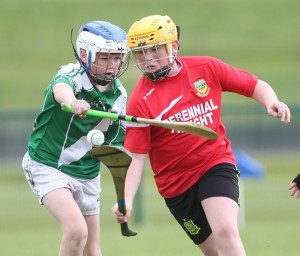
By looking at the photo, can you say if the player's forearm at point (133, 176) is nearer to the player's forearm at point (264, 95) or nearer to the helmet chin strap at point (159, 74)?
the helmet chin strap at point (159, 74)

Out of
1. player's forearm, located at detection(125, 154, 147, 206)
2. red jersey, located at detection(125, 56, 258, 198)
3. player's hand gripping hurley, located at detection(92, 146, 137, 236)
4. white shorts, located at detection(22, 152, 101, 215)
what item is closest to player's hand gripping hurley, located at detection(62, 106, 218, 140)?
player's hand gripping hurley, located at detection(92, 146, 137, 236)

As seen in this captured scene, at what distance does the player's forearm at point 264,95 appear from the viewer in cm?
780

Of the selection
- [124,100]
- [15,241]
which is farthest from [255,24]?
[124,100]

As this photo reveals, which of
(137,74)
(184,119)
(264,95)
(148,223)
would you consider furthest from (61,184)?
(137,74)

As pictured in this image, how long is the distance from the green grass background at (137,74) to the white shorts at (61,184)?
3037mm

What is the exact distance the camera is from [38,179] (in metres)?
8.15

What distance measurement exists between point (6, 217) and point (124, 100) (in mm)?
7347

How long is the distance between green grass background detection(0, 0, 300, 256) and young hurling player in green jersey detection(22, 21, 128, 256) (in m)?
3.26

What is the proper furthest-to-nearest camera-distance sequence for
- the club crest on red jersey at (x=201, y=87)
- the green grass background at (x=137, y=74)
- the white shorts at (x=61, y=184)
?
the green grass background at (x=137, y=74) → the white shorts at (x=61, y=184) → the club crest on red jersey at (x=201, y=87)

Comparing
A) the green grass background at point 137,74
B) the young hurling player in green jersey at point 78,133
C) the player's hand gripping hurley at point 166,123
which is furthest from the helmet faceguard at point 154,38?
the green grass background at point 137,74

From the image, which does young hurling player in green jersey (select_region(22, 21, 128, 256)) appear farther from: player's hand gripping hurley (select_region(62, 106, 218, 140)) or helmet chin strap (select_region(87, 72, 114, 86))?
player's hand gripping hurley (select_region(62, 106, 218, 140))

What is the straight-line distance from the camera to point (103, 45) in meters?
7.98

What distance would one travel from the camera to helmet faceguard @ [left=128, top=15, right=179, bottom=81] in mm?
7734

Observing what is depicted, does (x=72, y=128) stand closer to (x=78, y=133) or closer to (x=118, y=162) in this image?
(x=78, y=133)
